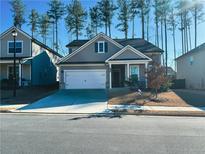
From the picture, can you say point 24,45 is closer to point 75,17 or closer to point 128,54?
point 128,54

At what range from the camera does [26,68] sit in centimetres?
3066

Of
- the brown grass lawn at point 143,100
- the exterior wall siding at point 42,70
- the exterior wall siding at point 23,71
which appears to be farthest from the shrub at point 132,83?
the exterior wall siding at point 23,71

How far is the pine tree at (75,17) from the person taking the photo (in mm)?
48562

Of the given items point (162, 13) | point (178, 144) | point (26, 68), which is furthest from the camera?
point (162, 13)

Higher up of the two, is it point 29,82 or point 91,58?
point 91,58

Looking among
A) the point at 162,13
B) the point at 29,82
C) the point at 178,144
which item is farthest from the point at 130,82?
the point at 162,13

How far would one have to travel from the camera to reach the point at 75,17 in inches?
1916

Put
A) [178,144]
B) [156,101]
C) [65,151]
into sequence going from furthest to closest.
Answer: [156,101], [178,144], [65,151]

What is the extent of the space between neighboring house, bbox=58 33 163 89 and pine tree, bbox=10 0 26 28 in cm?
2711

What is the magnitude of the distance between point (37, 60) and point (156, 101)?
18416 millimetres

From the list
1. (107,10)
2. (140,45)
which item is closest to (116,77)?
(140,45)

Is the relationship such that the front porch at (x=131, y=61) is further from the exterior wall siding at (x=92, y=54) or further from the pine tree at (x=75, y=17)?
the pine tree at (x=75, y=17)

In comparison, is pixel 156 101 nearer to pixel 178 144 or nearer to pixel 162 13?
pixel 178 144

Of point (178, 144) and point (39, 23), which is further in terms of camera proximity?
point (39, 23)
